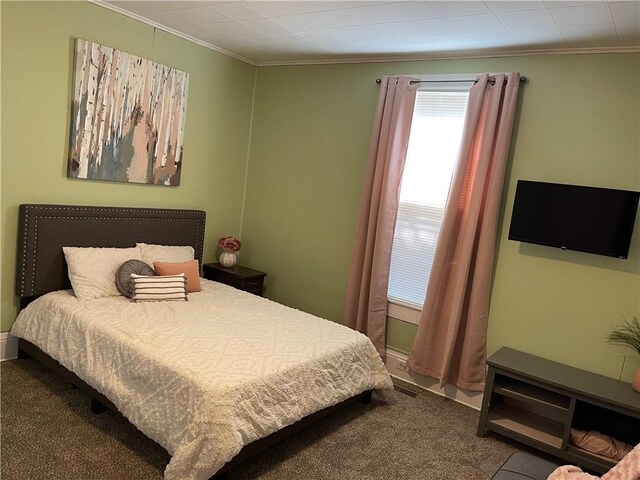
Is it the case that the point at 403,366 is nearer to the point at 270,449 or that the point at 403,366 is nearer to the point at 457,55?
the point at 270,449

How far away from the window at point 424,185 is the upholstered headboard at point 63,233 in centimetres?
197

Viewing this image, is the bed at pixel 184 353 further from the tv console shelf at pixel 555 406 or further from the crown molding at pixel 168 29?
the crown molding at pixel 168 29

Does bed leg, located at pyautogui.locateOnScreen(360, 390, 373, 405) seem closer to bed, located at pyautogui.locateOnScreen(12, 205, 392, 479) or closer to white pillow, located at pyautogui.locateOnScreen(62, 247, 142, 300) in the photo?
bed, located at pyautogui.locateOnScreen(12, 205, 392, 479)

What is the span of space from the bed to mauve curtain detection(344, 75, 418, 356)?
0.70 meters

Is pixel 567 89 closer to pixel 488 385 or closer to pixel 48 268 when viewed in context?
pixel 488 385

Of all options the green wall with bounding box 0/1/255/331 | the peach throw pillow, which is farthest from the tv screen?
the green wall with bounding box 0/1/255/331

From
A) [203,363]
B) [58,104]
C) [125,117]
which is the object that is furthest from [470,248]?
[58,104]

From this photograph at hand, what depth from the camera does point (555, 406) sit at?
2.97m

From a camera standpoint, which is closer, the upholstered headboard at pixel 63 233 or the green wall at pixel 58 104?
the green wall at pixel 58 104

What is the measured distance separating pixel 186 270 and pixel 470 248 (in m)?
2.11

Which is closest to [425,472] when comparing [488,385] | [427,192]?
[488,385]

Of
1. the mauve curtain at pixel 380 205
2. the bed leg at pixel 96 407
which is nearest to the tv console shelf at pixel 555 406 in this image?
the mauve curtain at pixel 380 205

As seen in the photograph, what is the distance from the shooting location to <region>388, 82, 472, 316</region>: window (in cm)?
378

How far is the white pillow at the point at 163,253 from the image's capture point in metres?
3.84
